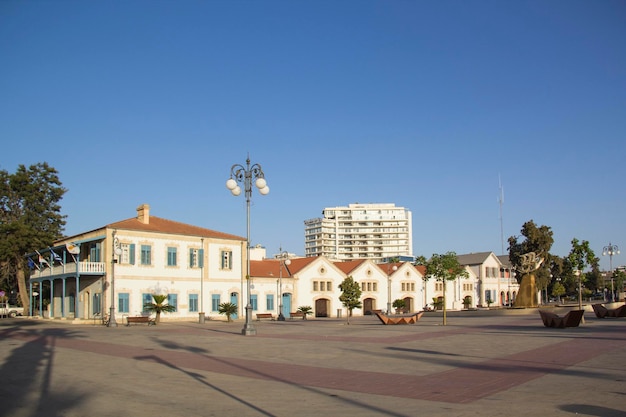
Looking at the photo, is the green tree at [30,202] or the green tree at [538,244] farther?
the green tree at [538,244]

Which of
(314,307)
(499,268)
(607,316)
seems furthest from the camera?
(499,268)

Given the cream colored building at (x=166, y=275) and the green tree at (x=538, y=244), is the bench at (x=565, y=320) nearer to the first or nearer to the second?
the cream colored building at (x=166, y=275)

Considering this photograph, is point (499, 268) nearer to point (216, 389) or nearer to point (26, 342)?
point (26, 342)

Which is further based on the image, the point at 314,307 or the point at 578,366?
the point at 314,307

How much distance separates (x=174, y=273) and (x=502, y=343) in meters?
32.7

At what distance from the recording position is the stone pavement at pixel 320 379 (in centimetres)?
942

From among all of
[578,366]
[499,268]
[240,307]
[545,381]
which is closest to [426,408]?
[545,381]

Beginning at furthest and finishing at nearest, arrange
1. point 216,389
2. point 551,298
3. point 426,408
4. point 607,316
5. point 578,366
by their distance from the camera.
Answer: point 551,298
point 607,316
point 578,366
point 216,389
point 426,408

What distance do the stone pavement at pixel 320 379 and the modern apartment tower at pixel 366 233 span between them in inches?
6785

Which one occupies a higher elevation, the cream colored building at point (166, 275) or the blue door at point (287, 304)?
the cream colored building at point (166, 275)

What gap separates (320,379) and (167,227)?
126 feet

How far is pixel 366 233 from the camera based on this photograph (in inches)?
7623

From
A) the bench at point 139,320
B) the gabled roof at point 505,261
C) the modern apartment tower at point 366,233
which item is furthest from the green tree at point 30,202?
the modern apartment tower at point 366,233

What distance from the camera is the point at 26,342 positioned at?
2334 cm
